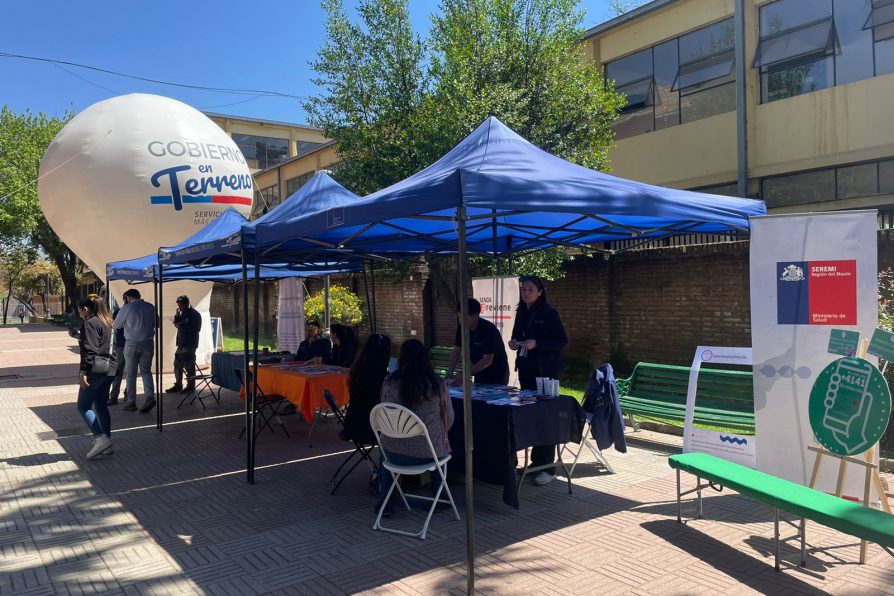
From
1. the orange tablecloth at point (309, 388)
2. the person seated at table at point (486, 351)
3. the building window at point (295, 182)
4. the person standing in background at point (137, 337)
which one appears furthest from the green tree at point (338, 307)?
the building window at point (295, 182)

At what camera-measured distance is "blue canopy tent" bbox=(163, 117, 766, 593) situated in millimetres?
4246

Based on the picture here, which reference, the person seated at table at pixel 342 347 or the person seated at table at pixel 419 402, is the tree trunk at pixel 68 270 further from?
the person seated at table at pixel 419 402

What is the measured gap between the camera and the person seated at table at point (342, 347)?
354 inches

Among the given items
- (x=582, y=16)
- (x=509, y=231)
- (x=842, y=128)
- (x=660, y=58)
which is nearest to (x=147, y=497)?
(x=509, y=231)

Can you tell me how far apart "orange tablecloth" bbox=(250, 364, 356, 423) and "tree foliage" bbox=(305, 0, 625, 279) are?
15.8 feet

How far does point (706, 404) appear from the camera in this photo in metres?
7.36

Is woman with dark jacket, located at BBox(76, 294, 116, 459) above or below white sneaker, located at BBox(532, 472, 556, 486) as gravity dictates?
above

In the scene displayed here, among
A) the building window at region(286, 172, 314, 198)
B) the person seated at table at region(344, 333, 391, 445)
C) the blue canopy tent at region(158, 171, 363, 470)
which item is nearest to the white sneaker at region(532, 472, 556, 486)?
the person seated at table at region(344, 333, 391, 445)

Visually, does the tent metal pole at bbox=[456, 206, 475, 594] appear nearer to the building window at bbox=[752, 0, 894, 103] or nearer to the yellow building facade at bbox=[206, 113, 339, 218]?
the building window at bbox=[752, 0, 894, 103]

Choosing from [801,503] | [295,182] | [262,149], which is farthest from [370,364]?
[262,149]

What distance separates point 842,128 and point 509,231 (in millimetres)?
9148

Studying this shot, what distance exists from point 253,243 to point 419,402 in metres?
2.60

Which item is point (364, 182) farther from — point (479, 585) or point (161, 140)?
point (479, 585)

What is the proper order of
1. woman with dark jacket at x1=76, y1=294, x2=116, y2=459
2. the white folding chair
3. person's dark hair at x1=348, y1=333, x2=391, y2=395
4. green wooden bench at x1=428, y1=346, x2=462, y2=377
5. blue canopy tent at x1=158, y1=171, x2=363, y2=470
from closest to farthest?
the white folding chair < person's dark hair at x1=348, y1=333, x2=391, y2=395 < blue canopy tent at x1=158, y1=171, x2=363, y2=470 < woman with dark jacket at x1=76, y1=294, x2=116, y2=459 < green wooden bench at x1=428, y1=346, x2=462, y2=377
